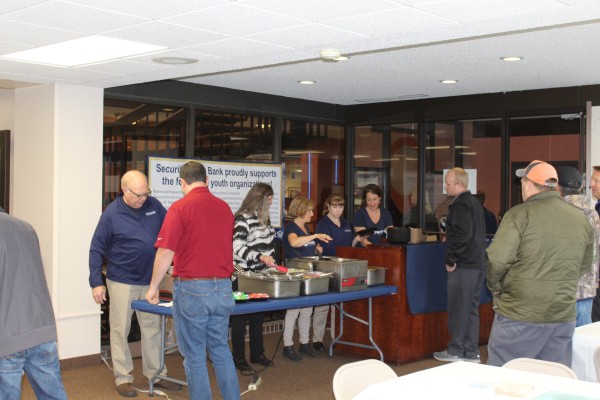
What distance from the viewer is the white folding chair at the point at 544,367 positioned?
11.4ft

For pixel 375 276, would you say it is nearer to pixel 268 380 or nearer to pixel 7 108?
pixel 268 380

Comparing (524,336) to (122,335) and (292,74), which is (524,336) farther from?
(292,74)

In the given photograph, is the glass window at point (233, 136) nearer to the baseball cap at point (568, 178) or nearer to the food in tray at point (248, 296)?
the food in tray at point (248, 296)

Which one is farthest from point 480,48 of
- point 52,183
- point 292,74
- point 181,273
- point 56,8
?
point 52,183

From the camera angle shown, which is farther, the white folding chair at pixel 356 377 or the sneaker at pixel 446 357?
the sneaker at pixel 446 357

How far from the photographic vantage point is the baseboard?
651cm

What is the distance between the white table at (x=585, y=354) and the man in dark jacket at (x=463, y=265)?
8.27ft

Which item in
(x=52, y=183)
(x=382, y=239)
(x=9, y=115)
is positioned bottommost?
(x=382, y=239)

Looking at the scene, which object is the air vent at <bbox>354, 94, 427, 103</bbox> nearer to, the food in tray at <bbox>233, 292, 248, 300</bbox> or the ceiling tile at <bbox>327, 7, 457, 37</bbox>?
the food in tray at <bbox>233, 292, 248, 300</bbox>

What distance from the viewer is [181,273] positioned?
471 centimetres

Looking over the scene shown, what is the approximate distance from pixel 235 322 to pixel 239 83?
8.21ft

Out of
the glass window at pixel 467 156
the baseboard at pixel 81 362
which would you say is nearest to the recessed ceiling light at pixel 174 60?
the baseboard at pixel 81 362

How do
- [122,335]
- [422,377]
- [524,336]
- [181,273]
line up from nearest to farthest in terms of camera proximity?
[422,377], [524,336], [181,273], [122,335]

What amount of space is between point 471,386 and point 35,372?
6.45 ft
